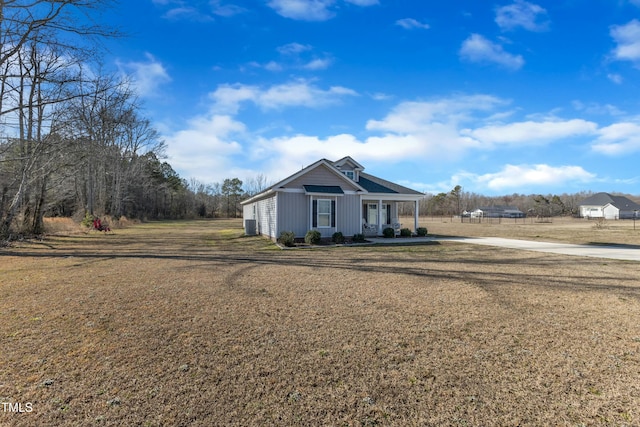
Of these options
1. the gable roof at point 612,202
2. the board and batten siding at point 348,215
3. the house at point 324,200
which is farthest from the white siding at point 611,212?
the board and batten siding at point 348,215

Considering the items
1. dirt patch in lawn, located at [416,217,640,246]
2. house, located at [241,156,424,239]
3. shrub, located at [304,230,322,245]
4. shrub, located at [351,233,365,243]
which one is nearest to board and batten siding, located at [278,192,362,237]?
house, located at [241,156,424,239]

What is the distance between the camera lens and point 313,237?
1459 centimetres

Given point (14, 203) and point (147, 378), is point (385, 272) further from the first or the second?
point (14, 203)

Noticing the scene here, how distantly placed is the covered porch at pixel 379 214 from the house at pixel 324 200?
0.06 meters

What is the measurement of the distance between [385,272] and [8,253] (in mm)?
12628

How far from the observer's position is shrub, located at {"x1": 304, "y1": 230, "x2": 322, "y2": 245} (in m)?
14.6

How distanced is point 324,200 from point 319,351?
1217 centimetres

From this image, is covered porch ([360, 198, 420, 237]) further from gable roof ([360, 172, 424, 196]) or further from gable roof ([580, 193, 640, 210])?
gable roof ([580, 193, 640, 210])

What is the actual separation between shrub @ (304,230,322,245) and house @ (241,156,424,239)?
0.73 metres

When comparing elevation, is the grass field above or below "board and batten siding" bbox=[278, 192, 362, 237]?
below

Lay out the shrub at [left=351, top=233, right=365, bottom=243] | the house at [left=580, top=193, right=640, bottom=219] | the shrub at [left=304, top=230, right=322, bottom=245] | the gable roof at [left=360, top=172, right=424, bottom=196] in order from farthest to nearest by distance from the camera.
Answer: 1. the house at [left=580, top=193, right=640, bottom=219]
2. the gable roof at [left=360, top=172, right=424, bottom=196]
3. the shrub at [left=351, top=233, right=365, bottom=243]
4. the shrub at [left=304, top=230, right=322, bottom=245]

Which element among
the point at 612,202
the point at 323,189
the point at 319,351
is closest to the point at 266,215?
the point at 323,189

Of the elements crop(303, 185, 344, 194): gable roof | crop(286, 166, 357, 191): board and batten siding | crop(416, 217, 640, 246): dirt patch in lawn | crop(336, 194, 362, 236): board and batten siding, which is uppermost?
crop(286, 166, 357, 191): board and batten siding

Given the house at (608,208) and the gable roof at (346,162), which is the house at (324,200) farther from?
the house at (608,208)
